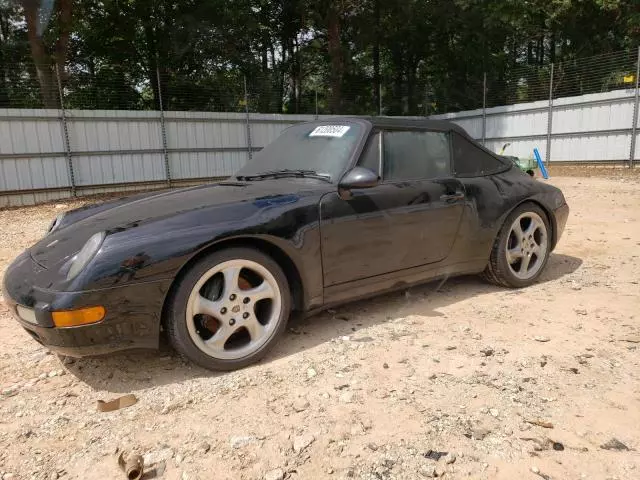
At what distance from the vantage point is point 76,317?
2281 mm

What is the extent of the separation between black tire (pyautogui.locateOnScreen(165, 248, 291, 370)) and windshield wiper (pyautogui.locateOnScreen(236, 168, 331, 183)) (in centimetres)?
71

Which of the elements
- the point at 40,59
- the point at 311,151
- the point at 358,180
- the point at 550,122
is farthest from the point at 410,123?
the point at 550,122

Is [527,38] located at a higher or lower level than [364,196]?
higher

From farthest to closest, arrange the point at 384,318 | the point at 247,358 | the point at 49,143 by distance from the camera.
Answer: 1. the point at 49,143
2. the point at 384,318
3. the point at 247,358

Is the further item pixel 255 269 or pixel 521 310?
pixel 521 310

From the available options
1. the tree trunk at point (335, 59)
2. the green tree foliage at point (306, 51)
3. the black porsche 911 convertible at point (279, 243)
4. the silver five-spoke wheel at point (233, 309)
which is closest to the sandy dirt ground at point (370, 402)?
the silver five-spoke wheel at point (233, 309)

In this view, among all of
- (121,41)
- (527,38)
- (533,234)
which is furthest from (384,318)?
(527,38)

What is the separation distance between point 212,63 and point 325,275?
57.3ft

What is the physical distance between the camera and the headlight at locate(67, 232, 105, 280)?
235cm

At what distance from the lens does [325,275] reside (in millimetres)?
2975

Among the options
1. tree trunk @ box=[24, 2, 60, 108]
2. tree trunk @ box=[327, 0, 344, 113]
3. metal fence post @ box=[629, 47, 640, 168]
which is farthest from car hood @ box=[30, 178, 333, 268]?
tree trunk @ box=[327, 0, 344, 113]

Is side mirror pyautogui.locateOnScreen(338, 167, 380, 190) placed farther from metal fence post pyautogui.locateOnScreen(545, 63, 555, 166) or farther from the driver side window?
metal fence post pyautogui.locateOnScreen(545, 63, 555, 166)

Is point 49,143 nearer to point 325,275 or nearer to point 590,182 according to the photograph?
point 325,275

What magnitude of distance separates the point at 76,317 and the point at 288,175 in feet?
5.36
